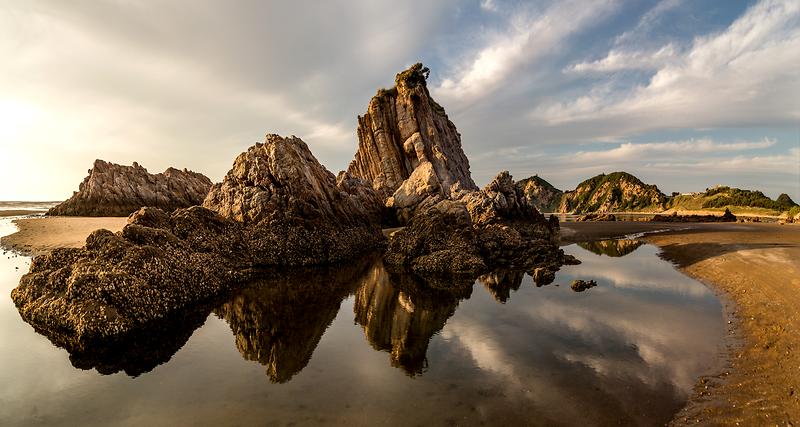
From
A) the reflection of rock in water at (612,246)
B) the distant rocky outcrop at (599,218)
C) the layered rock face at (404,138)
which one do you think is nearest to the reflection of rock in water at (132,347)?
the reflection of rock in water at (612,246)

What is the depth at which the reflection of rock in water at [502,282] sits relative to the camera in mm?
18422

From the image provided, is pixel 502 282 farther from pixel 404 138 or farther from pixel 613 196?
pixel 613 196

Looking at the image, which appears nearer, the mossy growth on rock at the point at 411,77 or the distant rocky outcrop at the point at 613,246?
the distant rocky outcrop at the point at 613,246

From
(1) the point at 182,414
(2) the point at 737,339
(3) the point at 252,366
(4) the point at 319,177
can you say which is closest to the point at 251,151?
(4) the point at 319,177

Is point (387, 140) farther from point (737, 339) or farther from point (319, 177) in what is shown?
point (737, 339)

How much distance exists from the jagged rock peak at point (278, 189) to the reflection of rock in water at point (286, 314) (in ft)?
19.1

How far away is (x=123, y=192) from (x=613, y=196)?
153403mm

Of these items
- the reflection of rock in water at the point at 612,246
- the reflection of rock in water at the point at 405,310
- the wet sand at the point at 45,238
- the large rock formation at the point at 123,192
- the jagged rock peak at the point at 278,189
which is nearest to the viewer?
the reflection of rock in water at the point at 405,310

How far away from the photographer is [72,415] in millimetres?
7895

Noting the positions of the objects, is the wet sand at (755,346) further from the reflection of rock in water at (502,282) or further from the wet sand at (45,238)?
the wet sand at (45,238)

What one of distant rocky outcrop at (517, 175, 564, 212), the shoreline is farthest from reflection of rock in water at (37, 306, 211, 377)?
distant rocky outcrop at (517, 175, 564, 212)

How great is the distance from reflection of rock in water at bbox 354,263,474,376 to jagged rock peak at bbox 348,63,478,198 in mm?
47891

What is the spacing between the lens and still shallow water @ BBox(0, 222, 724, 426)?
26.0 feet

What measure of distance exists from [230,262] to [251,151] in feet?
40.3
